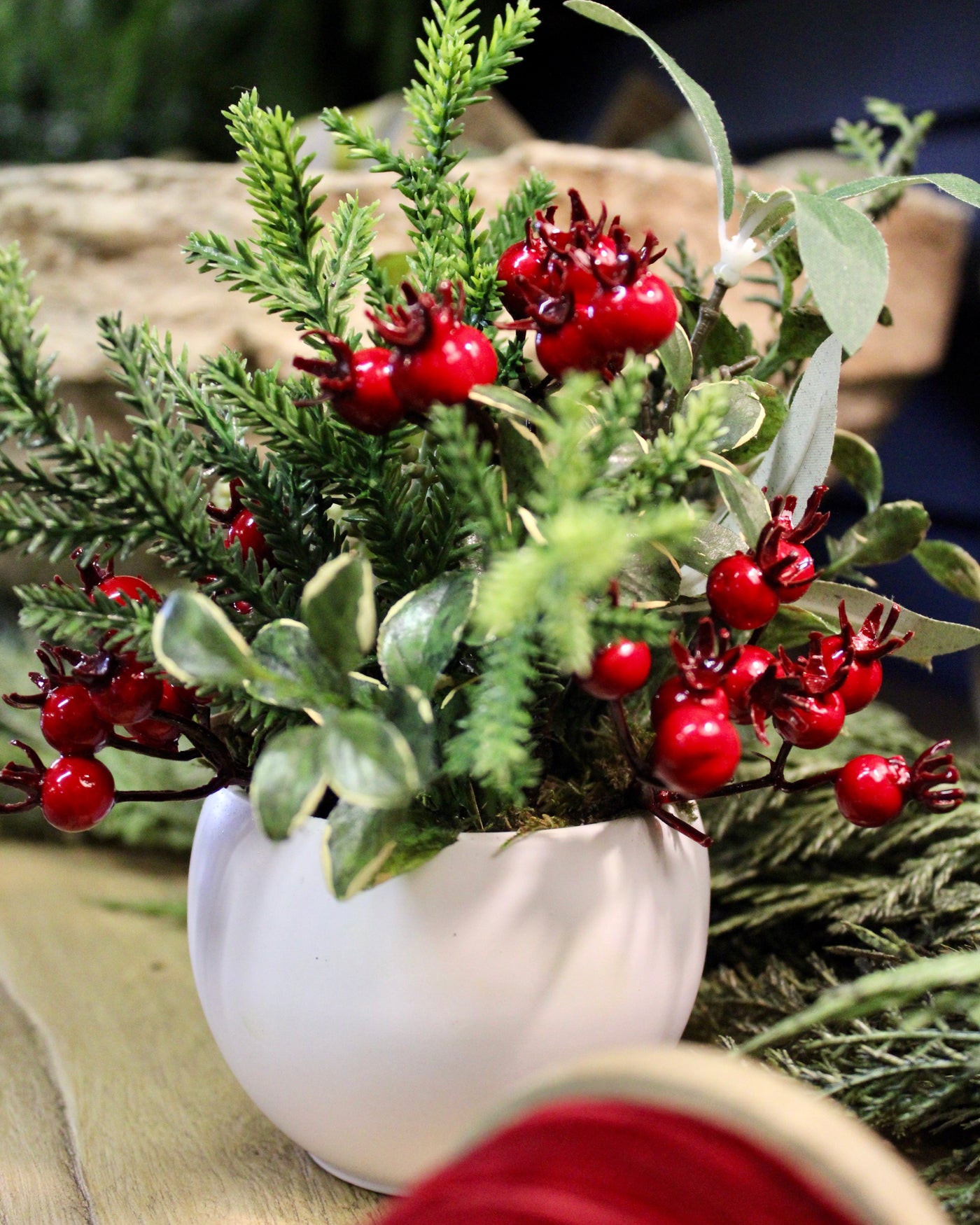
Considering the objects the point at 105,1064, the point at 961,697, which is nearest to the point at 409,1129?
the point at 105,1064

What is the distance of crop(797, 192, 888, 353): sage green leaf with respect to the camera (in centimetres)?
→ 24

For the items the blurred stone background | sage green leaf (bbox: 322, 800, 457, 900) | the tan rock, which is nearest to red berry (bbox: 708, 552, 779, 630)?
sage green leaf (bbox: 322, 800, 457, 900)

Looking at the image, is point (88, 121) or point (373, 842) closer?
point (373, 842)

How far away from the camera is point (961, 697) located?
1.05 m

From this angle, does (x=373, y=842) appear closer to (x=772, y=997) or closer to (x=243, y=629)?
(x=243, y=629)

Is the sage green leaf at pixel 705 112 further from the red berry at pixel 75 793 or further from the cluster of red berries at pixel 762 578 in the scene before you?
the red berry at pixel 75 793

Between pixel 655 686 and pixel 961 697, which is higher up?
pixel 655 686

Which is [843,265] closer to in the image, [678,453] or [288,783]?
[678,453]

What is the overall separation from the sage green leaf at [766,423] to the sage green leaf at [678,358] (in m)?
0.02

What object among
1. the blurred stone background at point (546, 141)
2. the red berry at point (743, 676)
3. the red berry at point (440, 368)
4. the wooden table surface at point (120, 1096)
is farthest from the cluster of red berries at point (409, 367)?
the blurred stone background at point (546, 141)

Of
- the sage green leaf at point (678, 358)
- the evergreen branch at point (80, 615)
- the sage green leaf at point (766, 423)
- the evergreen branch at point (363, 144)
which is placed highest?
the evergreen branch at point (363, 144)

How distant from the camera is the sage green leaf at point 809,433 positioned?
0.99 feet

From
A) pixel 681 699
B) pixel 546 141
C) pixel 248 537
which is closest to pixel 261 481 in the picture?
pixel 248 537

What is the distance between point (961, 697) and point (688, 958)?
857mm
